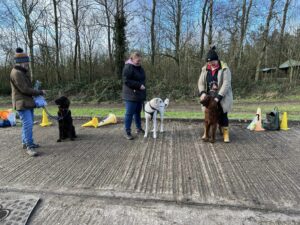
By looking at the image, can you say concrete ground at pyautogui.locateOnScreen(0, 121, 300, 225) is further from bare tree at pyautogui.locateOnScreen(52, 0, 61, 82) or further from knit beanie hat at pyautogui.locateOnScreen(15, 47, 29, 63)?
bare tree at pyautogui.locateOnScreen(52, 0, 61, 82)

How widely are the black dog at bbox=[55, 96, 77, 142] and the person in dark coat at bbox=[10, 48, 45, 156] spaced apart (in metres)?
0.58

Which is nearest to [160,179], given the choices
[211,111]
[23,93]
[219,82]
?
[211,111]

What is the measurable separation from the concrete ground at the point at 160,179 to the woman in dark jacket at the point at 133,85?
0.73 m

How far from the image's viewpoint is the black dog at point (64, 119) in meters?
4.86

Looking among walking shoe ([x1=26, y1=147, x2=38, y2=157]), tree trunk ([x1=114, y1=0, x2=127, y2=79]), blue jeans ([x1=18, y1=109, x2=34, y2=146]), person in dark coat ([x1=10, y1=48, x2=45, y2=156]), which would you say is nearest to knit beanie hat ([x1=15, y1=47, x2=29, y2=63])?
person in dark coat ([x1=10, y1=48, x2=45, y2=156])

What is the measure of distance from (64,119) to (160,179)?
2.93m

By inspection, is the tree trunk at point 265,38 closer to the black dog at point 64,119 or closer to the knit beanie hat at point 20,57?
the black dog at point 64,119

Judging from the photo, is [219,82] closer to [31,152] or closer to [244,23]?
[31,152]

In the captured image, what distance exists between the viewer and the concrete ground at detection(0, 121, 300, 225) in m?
2.43

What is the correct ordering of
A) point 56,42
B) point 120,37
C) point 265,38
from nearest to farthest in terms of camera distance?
point 120,37, point 265,38, point 56,42

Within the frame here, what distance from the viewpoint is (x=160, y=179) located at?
3.19 m

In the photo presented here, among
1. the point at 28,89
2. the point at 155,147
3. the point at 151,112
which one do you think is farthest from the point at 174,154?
the point at 28,89

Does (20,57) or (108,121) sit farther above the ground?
(20,57)

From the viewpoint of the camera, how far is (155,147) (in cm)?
454
